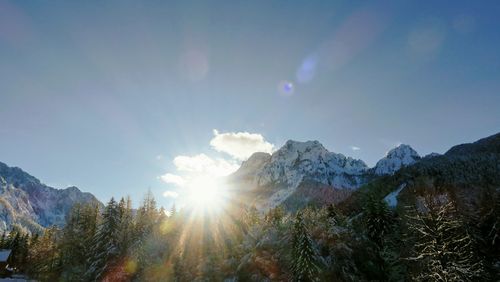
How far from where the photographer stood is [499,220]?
57375mm

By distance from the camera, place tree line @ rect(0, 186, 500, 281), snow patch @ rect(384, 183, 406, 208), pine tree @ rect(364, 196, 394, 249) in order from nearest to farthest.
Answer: tree line @ rect(0, 186, 500, 281), pine tree @ rect(364, 196, 394, 249), snow patch @ rect(384, 183, 406, 208)

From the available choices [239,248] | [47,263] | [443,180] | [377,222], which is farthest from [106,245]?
[443,180]

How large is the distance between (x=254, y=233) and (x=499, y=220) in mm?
48647

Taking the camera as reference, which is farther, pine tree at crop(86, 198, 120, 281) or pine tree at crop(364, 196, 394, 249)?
pine tree at crop(86, 198, 120, 281)

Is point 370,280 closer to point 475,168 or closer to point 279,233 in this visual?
point 279,233

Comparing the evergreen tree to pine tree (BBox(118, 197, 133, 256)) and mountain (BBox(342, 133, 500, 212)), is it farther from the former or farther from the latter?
mountain (BBox(342, 133, 500, 212))

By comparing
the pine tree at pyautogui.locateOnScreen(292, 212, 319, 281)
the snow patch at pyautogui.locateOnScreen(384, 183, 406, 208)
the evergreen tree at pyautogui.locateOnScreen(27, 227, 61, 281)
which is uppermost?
the snow patch at pyautogui.locateOnScreen(384, 183, 406, 208)

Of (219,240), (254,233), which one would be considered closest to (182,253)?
(219,240)

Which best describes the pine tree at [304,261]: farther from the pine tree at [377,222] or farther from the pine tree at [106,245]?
the pine tree at [106,245]

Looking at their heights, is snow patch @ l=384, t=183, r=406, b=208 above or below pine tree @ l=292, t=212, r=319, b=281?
above

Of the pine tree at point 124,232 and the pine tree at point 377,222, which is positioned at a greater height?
the pine tree at point 124,232

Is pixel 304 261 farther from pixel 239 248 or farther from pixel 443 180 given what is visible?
pixel 443 180

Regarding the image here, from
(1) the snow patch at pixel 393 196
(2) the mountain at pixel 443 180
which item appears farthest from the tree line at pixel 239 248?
(1) the snow patch at pixel 393 196

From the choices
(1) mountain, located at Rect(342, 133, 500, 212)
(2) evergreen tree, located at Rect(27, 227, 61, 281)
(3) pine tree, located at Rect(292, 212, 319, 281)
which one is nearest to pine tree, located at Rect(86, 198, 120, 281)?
(2) evergreen tree, located at Rect(27, 227, 61, 281)
